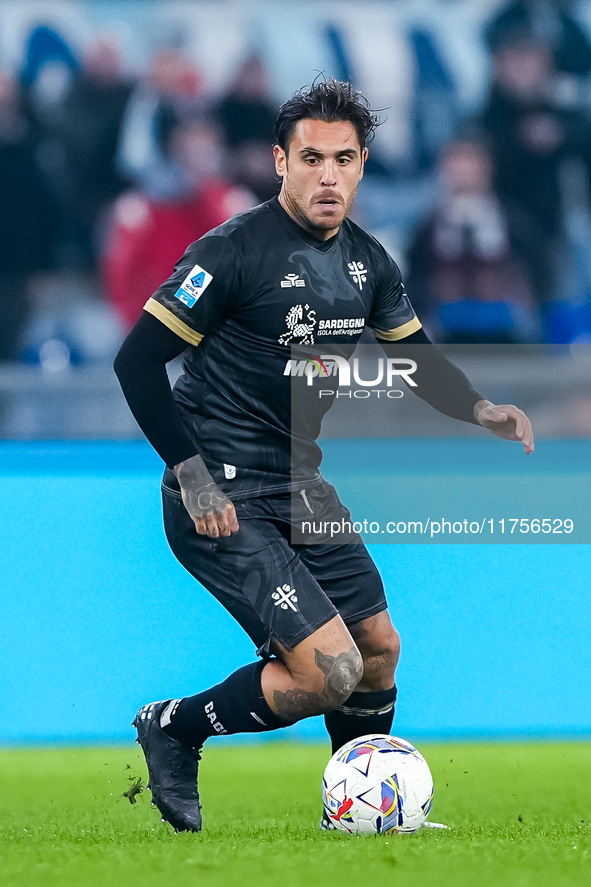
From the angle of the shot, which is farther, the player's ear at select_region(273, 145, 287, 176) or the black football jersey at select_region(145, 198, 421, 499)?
the player's ear at select_region(273, 145, 287, 176)

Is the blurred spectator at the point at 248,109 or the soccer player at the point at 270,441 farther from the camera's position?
the blurred spectator at the point at 248,109

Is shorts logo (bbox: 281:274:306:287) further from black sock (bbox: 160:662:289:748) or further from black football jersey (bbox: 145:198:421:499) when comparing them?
black sock (bbox: 160:662:289:748)

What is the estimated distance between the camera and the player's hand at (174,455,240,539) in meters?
3.14

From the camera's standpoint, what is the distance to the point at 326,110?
3330 millimetres

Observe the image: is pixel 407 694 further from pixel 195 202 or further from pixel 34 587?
pixel 195 202

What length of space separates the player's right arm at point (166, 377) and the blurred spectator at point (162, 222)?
380cm

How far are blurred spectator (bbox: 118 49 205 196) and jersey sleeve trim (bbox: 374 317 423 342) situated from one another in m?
4.03

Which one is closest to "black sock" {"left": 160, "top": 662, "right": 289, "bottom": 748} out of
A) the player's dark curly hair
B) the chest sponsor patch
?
the chest sponsor patch

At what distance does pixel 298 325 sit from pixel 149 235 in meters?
3.98

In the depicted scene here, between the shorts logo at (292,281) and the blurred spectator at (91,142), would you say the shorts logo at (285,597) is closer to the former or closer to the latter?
the shorts logo at (292,281)

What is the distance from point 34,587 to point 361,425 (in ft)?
6.47

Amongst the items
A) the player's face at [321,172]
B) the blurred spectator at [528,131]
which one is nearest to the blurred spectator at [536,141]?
the blurred spectator at [528,131]

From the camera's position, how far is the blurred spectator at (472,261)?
7.13m

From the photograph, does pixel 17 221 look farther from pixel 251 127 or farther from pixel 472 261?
pixel 472 261
